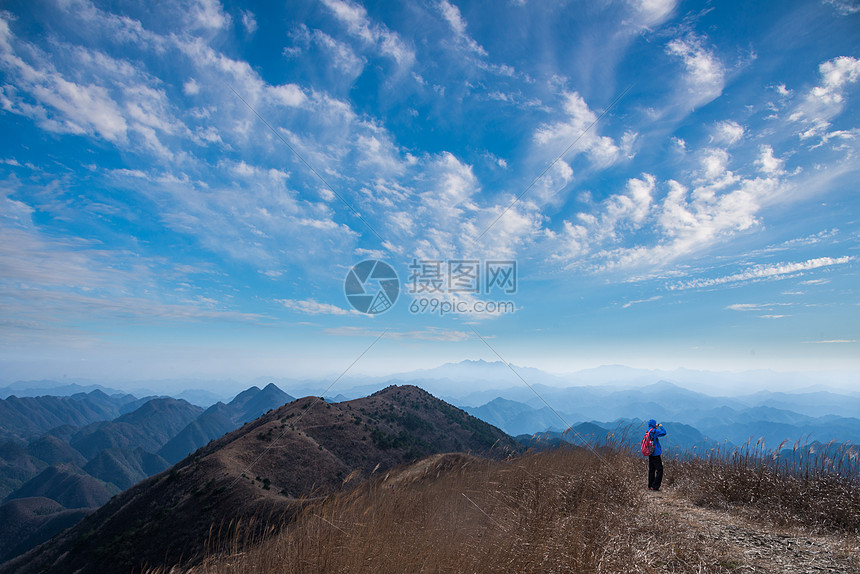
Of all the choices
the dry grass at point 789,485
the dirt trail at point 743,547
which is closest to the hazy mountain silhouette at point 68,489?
the dry grass at point 789,485

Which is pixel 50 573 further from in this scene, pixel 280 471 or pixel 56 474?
pixel 56 474

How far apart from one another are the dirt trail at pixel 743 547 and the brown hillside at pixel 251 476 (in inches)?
173

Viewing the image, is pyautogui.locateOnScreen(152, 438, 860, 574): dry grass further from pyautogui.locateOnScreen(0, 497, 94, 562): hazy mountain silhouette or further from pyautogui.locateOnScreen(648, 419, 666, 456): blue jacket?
pyautogui.locateOnScreen(0, 497, 94, 562): hazy mountain silhouette

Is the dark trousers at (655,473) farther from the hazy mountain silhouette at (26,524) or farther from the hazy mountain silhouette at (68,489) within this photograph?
the hazy mountain silhouette at (68,489)

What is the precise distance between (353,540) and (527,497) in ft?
10.6

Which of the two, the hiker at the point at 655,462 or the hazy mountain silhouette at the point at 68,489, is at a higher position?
A: the hiker at the point at 655,462

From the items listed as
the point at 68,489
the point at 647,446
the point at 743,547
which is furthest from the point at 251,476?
the point at 68,489

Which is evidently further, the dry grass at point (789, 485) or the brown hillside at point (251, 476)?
the brown hillside at point (251, 476)

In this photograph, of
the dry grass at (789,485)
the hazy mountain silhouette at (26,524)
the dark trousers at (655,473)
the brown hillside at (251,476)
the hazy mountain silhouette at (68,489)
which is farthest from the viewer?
the hazy mountain silhouette at (68,489)

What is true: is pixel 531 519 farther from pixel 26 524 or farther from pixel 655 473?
pixel 26 524

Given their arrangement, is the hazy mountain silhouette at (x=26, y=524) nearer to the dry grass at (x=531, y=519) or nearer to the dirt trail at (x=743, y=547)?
the dry grass at (x=531, y=519)

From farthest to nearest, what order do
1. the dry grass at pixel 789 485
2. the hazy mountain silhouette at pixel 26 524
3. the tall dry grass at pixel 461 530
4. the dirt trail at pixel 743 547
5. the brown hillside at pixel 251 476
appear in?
1. the hazy mountain silhouette at pixel 26 524
2. the brown hillside at pixel 251 476
3. the dry grass at pixel 789 485
4. the dirt trail at pixel 743 547
5. the tall dry grass at pixel 461 530

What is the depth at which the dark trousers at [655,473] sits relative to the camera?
8031mm

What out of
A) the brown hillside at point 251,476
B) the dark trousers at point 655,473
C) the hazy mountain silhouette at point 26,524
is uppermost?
the dark trousers at point 655,473
